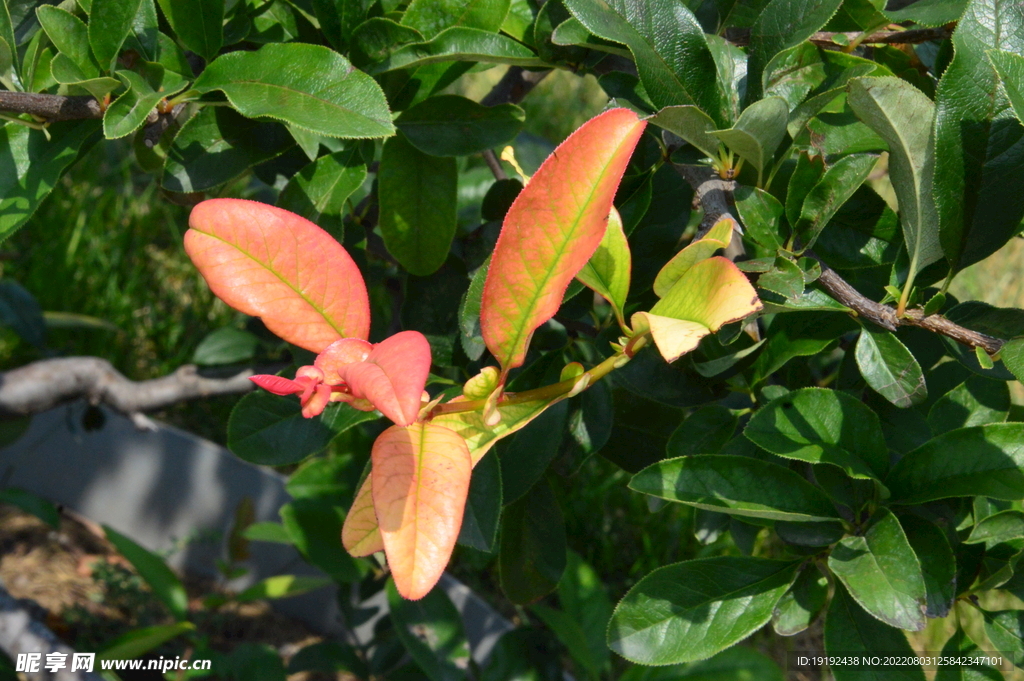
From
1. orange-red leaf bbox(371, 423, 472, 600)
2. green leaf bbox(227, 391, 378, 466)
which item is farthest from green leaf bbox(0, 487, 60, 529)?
orange-red leaf bbox(371, 423, 472, 600)

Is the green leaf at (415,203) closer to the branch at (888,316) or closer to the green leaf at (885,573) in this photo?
the branch at (888,316)

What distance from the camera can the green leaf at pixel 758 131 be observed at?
612 mm

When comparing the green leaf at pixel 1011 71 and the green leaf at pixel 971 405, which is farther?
the green leaf at pixel 971 405

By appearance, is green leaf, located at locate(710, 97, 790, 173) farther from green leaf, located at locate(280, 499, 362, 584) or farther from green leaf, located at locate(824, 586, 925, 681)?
green leaf, located at locate(280, 499, 362, 584)

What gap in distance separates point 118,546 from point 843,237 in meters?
1.52

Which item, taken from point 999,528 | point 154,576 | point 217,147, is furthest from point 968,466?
point 154,576

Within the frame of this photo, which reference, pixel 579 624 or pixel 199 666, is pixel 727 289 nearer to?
pixel 579 624

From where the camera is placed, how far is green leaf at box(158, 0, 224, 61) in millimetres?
747

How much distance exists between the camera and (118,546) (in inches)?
64.3

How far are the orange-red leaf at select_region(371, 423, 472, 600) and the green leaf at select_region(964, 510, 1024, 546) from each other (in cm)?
51

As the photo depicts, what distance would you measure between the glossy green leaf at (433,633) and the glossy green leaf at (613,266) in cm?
93

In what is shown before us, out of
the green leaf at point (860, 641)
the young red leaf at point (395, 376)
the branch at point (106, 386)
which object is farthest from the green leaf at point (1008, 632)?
the branch at point (106, 386)

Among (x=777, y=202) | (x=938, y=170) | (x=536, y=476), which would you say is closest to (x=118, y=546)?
(x=536, y=476)

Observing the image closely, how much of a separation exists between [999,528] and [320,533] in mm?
1046
